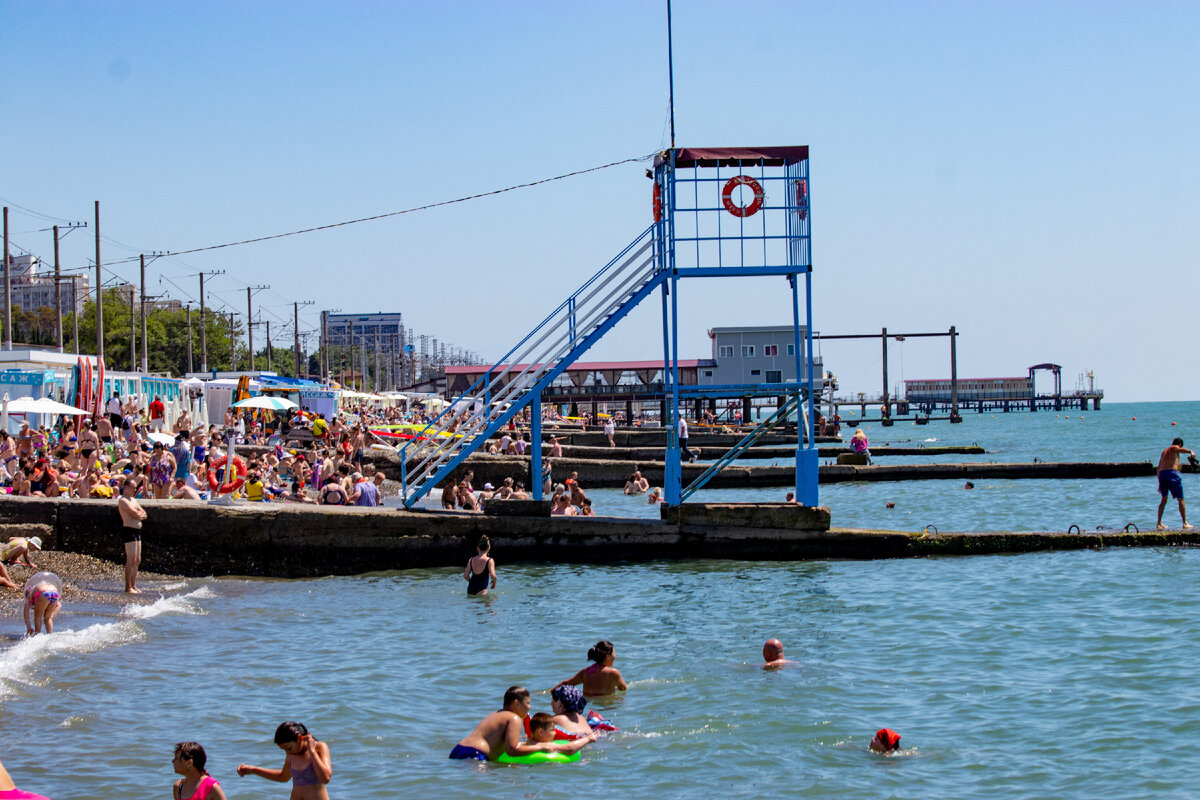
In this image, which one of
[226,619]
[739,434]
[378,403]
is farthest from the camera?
[378,403]

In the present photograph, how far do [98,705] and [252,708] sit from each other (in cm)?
140

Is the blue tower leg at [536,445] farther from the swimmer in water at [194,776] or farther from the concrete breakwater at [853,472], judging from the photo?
the concrete breakwater at [853,472]

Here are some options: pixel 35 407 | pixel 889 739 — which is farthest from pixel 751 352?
pixel 889 739

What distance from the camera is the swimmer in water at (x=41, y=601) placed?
12.2 meters

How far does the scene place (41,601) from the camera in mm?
12250

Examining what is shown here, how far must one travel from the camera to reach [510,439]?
1559 inches

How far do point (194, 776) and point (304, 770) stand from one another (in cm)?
74

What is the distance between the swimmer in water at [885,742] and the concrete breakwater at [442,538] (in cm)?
900

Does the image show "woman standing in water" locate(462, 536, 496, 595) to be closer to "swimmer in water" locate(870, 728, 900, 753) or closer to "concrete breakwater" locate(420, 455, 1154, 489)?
"swimmer in water" locate(870, 728, 900, 753)

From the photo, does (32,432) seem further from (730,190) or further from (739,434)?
(739,434)

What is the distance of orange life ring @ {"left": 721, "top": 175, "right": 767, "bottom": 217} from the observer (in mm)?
18250

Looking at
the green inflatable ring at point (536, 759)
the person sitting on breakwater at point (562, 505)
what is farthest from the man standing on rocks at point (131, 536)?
the green inflatable ring at point (536, 759)

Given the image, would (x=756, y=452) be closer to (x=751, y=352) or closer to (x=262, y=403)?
(x=262, y=403)

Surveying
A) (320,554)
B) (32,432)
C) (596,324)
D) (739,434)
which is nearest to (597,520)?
(596,324)
